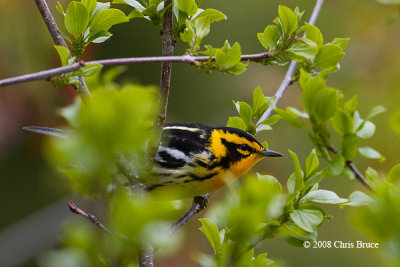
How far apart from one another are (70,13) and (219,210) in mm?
755

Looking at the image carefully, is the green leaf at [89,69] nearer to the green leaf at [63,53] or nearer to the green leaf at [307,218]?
the green leaf at [63,53]

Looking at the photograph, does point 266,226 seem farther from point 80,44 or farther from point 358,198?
point 80,44

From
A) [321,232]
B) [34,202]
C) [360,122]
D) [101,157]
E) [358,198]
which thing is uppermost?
[101,157]

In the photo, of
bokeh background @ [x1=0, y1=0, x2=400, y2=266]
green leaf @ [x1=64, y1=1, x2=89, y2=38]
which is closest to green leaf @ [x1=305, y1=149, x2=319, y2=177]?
green leaf @ [x1=64, y1=1, x2=89, y2=38]

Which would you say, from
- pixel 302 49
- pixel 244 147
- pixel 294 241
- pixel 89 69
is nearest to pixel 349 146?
pixel 294 241

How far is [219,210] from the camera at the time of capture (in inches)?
31.1

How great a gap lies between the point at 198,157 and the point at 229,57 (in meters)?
1.17

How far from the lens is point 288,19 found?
1375 millimetres

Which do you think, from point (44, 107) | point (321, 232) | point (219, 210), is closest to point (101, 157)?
point (219, 210)

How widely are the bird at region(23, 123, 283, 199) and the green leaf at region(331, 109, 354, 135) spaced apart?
40.9 inches

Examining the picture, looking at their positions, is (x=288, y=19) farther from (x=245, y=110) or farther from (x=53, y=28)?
(x=53, y=28)

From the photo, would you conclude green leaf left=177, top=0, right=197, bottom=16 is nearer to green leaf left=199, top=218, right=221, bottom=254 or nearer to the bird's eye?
green leaf left=199, top=218, right=221, bottom=254

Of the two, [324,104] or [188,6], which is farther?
[188,6]

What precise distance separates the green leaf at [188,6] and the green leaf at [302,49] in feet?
0.87
